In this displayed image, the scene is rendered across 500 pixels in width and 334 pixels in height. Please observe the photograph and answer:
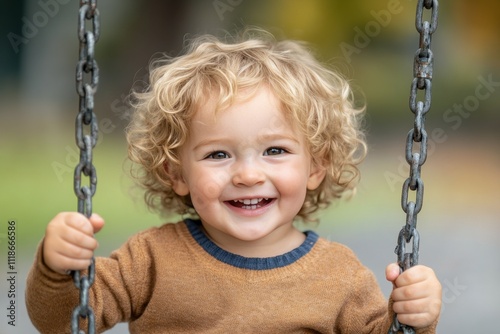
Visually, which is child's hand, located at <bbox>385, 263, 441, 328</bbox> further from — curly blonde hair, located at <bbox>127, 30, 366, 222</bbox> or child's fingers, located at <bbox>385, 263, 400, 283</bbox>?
curly blonde hair, located at <bbox>127, 30, 366, 222</bbox>

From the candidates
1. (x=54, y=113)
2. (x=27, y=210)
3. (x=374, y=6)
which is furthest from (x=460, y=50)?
(x=27, y=210)

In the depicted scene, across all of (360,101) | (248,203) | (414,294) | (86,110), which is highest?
(360,101)

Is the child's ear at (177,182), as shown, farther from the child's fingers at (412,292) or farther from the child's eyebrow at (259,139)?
the child's fingers at (412,292)

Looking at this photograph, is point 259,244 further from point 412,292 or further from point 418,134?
point 418,134

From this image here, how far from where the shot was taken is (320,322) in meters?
2.38

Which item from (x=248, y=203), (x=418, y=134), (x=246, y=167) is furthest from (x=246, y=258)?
(x=418, y=134)

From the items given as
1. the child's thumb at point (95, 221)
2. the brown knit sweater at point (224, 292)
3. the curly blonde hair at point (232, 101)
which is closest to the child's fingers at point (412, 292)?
the brown knit sweater at point (224, 292)

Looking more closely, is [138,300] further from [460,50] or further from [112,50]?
[460,50]

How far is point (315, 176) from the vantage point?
8.52 feet

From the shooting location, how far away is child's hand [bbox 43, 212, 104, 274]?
2.01 m

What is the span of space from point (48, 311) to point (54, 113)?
667cm

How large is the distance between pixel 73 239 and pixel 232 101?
0.58 metres

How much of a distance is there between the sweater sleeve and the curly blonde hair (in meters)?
0.27

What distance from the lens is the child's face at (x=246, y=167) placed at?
233cm
